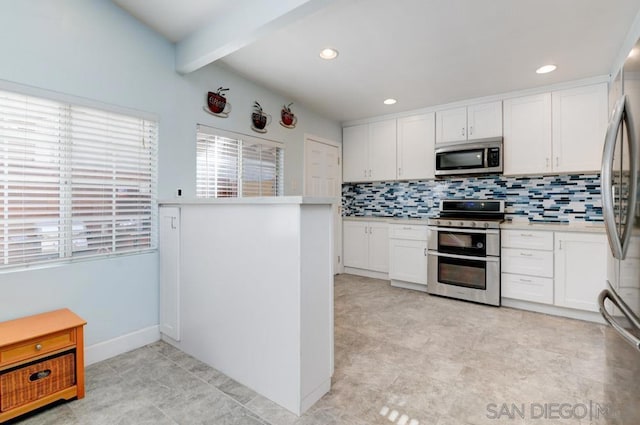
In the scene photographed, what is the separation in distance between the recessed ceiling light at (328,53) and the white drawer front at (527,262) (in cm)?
269

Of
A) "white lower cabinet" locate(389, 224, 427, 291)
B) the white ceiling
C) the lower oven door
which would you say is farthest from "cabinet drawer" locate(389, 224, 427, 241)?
the white ceiling

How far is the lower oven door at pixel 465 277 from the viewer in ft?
11.1

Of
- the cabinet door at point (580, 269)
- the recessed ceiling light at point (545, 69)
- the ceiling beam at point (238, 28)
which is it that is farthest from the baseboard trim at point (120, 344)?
the recessed ceiling light at point (545, 69)

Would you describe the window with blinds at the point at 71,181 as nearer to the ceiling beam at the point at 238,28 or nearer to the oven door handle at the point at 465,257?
the ceiling beam at the point at 238,28

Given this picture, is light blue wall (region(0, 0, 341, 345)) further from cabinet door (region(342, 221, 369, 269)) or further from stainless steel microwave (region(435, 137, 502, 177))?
stainless steel microwave (region(435, 137, 502, 177))

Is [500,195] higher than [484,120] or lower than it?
lower

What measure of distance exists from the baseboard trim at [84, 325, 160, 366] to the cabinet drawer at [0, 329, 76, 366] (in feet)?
1.50

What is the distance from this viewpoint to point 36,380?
5.54ft

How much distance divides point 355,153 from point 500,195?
210cm

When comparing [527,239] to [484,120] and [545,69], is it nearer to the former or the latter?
[484,120]

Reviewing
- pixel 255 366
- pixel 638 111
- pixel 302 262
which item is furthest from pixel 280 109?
pixel 638 111

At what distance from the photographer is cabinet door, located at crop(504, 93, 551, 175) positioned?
133 inches

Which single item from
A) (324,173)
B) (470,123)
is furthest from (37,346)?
(470,123)

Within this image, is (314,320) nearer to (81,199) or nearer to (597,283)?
(81,199)
